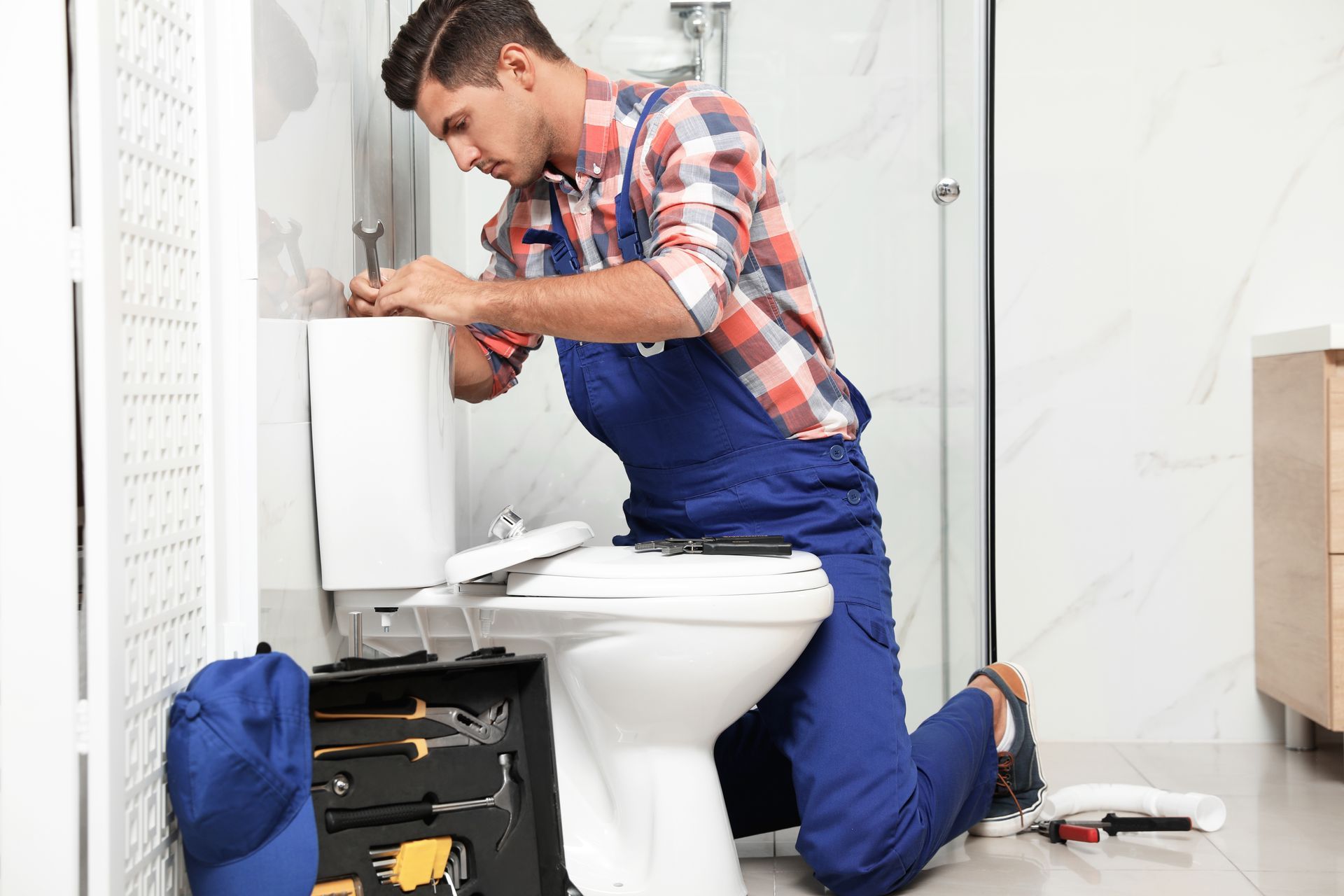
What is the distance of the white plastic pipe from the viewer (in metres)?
1.61

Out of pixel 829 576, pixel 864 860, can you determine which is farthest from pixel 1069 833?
pixel 829 576

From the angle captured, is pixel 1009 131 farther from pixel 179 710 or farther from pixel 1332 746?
pixel 179 710

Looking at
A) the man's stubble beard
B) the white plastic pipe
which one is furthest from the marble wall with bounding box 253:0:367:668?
the white plastic pipe

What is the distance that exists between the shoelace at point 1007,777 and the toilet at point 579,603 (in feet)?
1.47

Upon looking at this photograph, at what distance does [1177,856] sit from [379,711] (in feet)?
3.51

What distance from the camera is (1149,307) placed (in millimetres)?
2096

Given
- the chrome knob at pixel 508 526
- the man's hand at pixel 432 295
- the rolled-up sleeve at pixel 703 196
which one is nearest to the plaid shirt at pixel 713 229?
the rolled-up sleeve at pixel 703 196

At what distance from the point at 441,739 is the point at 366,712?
8 cm

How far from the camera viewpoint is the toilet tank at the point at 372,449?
1.22m

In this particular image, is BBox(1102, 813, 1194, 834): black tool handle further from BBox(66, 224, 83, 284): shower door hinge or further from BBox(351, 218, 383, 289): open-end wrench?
BBox(66, 224, 83, 284): shower door hinge

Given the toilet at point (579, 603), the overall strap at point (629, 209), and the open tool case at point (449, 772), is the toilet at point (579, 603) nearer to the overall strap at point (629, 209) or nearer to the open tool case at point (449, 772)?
the open tool case at point (449, 772)

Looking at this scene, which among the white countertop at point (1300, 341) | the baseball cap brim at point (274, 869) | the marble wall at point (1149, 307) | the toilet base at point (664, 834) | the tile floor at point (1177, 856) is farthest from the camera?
the marble wall at point (1149, 307)

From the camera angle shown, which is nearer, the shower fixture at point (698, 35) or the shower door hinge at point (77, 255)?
the shower door hinge at point (77, 255)

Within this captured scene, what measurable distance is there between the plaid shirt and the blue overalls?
0.08 ft
